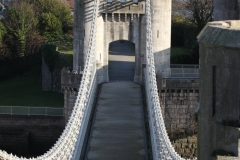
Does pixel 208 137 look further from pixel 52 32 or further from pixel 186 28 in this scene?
pixel 52 32

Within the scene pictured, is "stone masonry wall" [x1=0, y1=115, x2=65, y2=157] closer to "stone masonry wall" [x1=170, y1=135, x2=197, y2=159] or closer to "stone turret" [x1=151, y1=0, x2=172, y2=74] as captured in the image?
"stone masonry wall" [x1=170, y1=135, x2=197, y2=159]

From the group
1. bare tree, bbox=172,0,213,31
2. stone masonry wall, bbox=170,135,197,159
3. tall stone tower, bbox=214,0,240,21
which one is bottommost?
stone masonry wall, bbox=170,135,197,159

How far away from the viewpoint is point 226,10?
84.9 feet

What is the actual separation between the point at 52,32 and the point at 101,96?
24629 millimetres

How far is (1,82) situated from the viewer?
47.1 meters

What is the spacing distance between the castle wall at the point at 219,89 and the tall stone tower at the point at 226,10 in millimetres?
18959

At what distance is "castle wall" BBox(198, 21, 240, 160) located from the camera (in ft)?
20.9

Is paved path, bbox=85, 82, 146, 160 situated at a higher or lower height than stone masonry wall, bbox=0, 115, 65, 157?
higher

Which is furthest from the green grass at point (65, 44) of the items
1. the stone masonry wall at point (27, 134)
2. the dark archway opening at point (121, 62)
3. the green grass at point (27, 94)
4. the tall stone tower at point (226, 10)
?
the tall stone tower at point (226, 10)

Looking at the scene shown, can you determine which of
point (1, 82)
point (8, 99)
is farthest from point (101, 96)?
point (1, 82)

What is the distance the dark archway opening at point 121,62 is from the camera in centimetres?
3031

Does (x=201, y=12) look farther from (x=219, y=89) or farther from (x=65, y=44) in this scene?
(x=219, y=89)

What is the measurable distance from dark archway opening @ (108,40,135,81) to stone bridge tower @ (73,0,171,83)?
1.66m

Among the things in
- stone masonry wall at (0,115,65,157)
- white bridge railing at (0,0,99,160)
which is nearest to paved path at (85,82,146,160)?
white bridge railing at (0,0,99,160)
